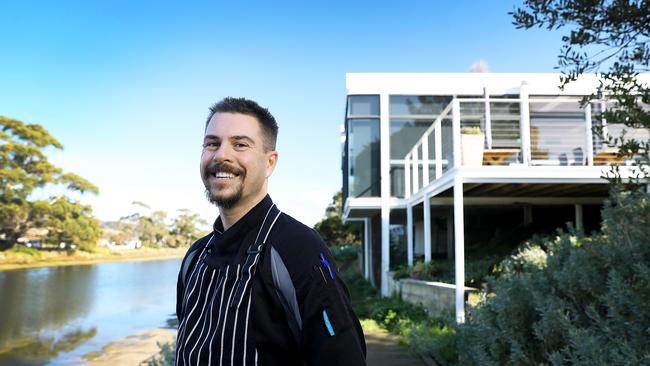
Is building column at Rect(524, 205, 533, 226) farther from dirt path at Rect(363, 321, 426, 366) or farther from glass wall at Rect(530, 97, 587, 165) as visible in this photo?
dirt path at Rect(363, 321, 426, 366)

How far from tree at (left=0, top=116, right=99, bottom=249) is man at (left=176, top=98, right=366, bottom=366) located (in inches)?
1605

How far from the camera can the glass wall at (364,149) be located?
13906 mm

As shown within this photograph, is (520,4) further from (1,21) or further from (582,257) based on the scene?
(1,21)

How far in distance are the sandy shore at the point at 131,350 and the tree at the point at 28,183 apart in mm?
26898

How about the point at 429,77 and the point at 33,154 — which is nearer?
the point at 429,77

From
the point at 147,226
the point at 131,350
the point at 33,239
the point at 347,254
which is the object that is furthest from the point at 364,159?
the point at 147,226

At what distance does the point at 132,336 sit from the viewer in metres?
15.8

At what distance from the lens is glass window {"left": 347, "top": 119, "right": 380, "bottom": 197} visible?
14.0m

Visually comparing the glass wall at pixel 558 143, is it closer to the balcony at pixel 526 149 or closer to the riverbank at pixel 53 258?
the balcony at pixel 526 149

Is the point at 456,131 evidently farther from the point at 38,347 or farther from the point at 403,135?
the point at 38,347

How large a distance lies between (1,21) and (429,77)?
51675mm

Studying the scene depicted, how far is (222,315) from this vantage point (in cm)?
131

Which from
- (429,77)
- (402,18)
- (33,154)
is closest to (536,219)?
(429,77)

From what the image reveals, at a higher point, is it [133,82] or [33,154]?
[133,82]
